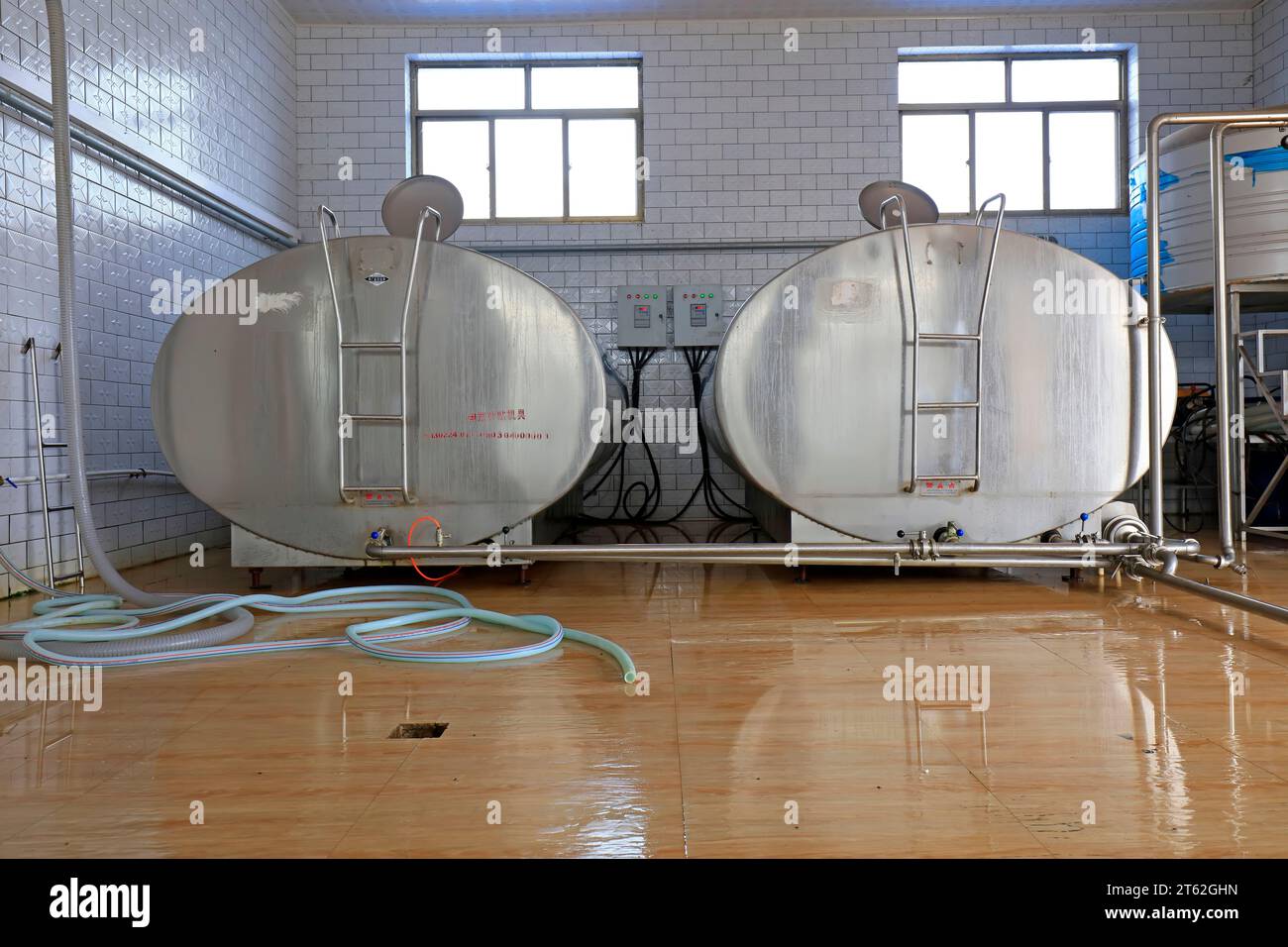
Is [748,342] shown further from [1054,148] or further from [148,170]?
[1054,148]

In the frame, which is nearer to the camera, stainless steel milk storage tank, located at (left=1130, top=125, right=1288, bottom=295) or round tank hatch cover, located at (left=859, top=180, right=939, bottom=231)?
round tank hatch cover, located at (left=859, top=180, right=939, bottom=231)

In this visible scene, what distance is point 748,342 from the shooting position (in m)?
3.09

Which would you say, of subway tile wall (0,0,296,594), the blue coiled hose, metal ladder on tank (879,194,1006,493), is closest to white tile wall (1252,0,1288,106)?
metal ladder on tank (879,194,1006,493)

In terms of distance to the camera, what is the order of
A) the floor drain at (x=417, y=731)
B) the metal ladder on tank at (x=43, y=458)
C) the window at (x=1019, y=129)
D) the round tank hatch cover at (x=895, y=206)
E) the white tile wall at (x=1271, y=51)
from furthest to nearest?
the window at (x=1019, y=129)
the white tile wall at (x=1271, y=51)
the round tank hatch cover at (x=895, y=206)
the metal ladder on tank at (x=43, y=458)
the floor drain at (x=417, y=731)

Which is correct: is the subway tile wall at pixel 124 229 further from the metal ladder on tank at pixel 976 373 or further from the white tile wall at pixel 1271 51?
the white tile wall at pixel 1271 51

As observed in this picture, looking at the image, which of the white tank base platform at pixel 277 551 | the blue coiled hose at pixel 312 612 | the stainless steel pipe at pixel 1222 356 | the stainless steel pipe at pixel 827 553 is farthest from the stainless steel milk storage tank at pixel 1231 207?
the blue coiled hose at pixel 312 612

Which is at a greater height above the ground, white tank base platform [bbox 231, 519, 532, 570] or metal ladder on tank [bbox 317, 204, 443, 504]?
metal ladder on tank [bbox 317, 204, 443, 504]

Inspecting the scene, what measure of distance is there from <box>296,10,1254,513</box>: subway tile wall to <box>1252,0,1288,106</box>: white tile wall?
1.34 ft

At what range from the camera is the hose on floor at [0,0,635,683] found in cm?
216

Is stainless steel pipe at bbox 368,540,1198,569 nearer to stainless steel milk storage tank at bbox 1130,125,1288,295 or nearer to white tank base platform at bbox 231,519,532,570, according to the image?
white tank base platform at bbox 231,519,532,570

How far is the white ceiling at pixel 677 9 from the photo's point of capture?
5.48 m

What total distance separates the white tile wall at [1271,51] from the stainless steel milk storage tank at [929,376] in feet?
11.8

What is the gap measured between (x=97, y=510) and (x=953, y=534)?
335 centimetres

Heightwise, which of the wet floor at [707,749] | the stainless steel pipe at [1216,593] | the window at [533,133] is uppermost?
the window at [533,133]
